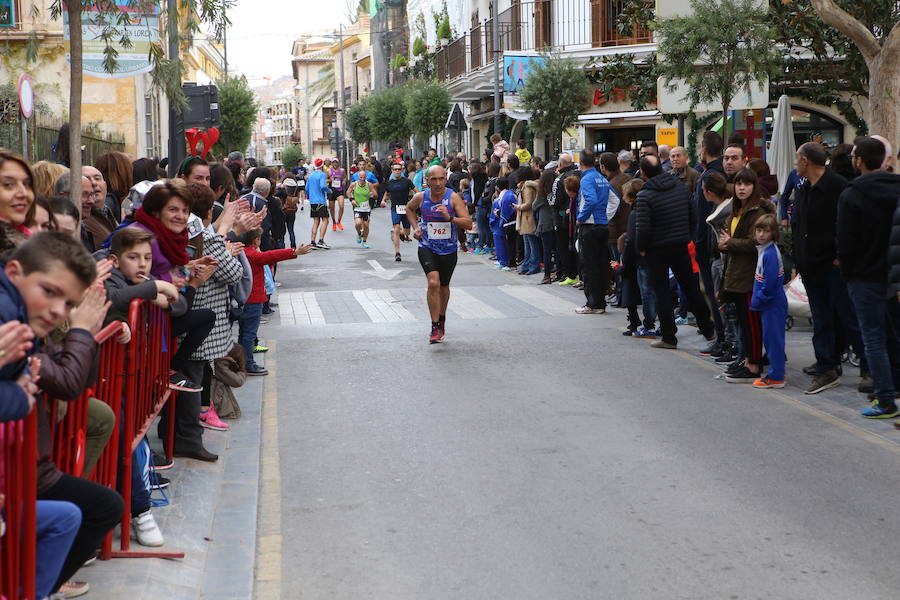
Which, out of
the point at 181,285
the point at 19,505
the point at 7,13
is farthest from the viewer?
the point at 7,13

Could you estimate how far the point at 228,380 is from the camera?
26.3 feet

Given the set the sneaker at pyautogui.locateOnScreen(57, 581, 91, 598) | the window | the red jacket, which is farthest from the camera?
the window

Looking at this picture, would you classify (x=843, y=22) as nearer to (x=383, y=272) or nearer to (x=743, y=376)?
(x=743, y=376)

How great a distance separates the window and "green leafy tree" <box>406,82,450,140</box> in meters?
19.0

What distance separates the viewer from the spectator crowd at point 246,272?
3713mm

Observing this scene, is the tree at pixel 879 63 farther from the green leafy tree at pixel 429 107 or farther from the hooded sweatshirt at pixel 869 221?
the green leafy tree at pixel 429 107

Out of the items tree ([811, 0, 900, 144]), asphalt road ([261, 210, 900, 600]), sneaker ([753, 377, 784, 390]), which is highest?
tree ([811, 0, 900, 144])

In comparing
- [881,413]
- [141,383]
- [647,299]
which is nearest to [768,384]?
[881,413]

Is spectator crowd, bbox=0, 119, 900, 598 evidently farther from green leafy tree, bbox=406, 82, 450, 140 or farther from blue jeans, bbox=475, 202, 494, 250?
green leafy tree, bbox=406, 82, 450, 140

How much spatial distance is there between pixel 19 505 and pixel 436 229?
865 cm

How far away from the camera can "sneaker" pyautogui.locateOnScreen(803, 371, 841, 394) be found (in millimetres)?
9117

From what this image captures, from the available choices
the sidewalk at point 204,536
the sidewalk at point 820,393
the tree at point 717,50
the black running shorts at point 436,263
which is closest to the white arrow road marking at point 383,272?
the tree at point 717,50

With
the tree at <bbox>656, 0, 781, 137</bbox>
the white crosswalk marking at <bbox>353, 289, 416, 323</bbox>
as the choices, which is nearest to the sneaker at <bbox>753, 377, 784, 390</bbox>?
the white crosswalk marking at <bbox>353, 289, 416, 323</bbox>

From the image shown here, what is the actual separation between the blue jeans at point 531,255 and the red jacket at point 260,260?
959cm
